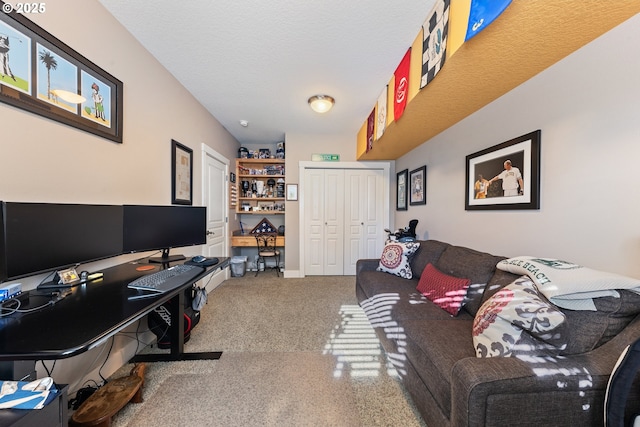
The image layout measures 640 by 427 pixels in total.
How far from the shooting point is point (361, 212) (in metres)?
4.23

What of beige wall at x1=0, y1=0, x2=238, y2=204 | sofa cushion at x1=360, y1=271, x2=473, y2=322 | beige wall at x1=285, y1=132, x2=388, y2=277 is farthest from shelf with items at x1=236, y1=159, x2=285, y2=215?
sofa cushion at x1=360, y1=271, x2=473, y2=322

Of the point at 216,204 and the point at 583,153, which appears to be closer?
the point at 583,153

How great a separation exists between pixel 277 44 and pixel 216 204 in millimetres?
2419

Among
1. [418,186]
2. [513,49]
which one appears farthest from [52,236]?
[418,186]

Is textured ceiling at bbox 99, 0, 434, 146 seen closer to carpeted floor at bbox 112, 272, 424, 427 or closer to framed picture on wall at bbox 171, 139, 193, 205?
framed picture on wall at bbox 171, 139, 193, 205

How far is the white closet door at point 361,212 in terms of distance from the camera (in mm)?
4219

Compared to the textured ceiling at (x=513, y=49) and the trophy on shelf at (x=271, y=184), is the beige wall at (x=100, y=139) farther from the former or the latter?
the textured ceiling at (x=513, y=49)

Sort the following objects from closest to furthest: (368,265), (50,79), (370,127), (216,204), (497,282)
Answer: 1. (50,79)
2. (497,282)
3. (368,265)
4. (370,127)
5. (216,204)

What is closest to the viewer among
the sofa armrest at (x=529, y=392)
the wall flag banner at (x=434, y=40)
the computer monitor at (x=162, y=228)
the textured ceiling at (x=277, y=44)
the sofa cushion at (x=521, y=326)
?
the sofa armrest at (x=529, y=392)

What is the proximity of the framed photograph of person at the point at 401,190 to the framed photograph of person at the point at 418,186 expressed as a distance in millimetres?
173

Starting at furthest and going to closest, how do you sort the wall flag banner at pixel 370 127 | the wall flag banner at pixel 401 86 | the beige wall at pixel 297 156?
the beige wall at pixel 297 156, the wall flag banner at pixel 370 127, the wall flag banner at pixel 401 86

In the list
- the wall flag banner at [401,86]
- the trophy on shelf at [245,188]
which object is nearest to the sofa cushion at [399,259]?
the wall flag banner at [401,86]

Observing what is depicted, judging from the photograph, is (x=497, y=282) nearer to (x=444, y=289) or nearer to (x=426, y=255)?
(x=444, y=289)

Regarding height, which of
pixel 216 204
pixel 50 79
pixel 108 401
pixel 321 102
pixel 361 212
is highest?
pixel 321 102
